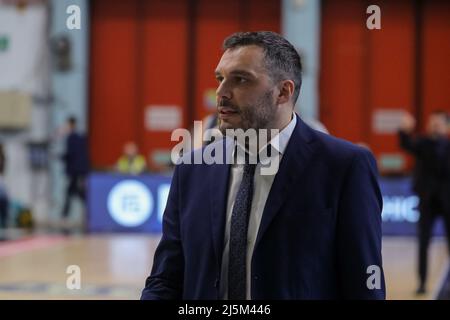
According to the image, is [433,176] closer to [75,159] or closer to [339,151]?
[339,151]

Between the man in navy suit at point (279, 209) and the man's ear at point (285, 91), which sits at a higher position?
the man's ear at point (285, 91)

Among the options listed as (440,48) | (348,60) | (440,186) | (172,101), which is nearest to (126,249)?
(440,186)

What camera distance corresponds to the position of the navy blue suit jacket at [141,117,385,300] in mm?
2633

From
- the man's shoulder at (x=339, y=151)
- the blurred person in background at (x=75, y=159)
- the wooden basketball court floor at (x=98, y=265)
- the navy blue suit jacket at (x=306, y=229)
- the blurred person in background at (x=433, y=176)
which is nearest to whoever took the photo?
the navy blue suit jacket at (x=306, y=229)

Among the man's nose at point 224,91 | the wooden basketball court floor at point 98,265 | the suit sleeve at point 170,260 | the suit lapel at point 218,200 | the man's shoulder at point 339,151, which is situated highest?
the man's nose at point 224,91

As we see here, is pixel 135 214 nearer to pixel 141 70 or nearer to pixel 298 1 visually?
pixel 141 70

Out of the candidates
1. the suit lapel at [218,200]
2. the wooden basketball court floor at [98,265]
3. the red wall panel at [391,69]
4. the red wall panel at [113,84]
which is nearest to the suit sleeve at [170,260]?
the suit lapel at [218,200]

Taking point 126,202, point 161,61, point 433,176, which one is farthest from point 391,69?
point 433,176

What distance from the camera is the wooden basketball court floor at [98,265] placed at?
8805 millimetres

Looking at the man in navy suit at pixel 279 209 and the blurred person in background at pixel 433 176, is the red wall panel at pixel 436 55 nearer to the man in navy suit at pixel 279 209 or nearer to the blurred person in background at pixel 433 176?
the blurred person in background at pixel 433 176

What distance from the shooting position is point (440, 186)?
948cm

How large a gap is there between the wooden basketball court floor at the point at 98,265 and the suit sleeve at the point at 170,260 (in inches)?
207

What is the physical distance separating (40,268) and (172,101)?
9.76m

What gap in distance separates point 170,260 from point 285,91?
29.7 inches
